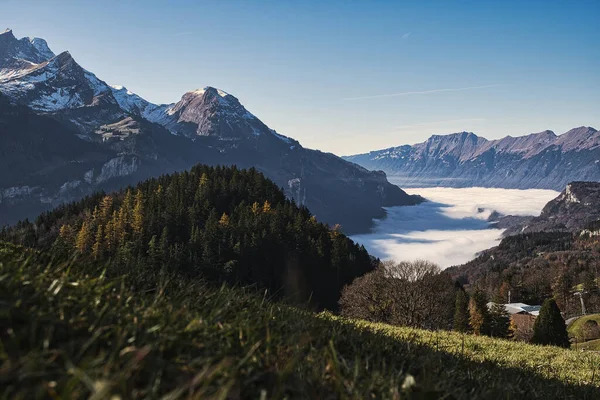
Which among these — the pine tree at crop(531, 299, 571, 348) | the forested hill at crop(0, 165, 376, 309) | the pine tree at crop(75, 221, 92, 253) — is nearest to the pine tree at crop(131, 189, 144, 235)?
the forested hill at crop(0, 165, 376, 309)

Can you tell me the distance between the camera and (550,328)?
43250mm

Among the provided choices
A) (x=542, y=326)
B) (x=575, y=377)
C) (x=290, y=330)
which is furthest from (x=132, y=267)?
(x=542, y=326)

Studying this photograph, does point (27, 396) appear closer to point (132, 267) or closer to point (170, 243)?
point (132, 267)

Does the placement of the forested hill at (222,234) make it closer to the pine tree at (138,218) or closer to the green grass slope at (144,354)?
the pine tree at (138,218)

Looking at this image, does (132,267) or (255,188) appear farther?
(255,188)

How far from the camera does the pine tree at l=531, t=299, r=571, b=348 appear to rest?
4212 centimetres

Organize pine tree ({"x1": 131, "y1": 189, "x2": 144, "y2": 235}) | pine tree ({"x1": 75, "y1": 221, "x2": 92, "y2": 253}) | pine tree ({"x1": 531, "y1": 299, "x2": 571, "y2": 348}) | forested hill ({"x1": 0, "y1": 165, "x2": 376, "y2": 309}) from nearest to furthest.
Result: pine tree ({"x1": 531, "y1": 299, "x2": 571, "y2": 348}) → pine tree ({"x1": 75, "y1": 221, "x2": 92, "y2": 253}) → forested hill ({"x1": 0, "y1": 165, "x2": 376, "y2": 309}) → pine tree ({"x1": 131, "y1": 189, "x2": 144, "y2": 235})

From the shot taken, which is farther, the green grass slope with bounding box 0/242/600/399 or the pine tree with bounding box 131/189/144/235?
the pine tree with bounding box 131/189/144/235

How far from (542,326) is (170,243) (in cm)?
9423

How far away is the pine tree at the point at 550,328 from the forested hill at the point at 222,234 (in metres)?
62.7

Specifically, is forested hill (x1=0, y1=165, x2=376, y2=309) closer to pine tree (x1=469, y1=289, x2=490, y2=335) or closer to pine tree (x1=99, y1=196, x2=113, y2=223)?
pine tree (x1=99, y1=196, x2=113, y2=223)

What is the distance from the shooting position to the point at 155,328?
3.71 meters

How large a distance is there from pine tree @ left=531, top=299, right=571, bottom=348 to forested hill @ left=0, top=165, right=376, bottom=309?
62709mm

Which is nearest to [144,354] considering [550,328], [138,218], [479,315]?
[550,328]
